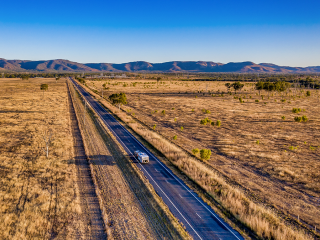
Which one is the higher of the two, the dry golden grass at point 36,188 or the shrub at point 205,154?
the shrub at point 205,154

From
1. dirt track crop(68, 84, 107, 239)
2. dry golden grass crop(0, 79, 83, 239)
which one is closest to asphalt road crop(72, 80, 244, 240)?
dirt track crop(68, 84, 107, 239)

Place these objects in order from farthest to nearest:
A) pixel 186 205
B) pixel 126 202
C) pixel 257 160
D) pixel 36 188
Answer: pixel 257 160 → pixel 36 188 → pixel 126 202 → pixel 186 205

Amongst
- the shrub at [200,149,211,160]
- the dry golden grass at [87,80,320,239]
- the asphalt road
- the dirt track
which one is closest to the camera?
→ the dirt track

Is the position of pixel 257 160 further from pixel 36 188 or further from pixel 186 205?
pixel 36 188

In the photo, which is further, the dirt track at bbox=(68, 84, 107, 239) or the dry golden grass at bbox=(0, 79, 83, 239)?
the dry golden grass at bbox=(0, 79, 83, 239)

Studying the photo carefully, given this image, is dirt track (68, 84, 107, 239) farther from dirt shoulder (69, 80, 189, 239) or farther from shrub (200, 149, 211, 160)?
shrub (200, 149, 211, 160)

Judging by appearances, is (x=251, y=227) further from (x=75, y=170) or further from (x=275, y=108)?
(x=275, y=108)

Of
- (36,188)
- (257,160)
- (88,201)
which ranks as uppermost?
(257,160)

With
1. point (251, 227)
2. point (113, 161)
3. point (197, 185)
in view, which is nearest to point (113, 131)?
point (113, 161)

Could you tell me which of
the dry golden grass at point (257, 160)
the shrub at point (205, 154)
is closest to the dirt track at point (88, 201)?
the dry golden grass at point (257, 160)

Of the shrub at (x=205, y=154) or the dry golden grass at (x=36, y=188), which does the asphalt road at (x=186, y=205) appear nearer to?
the shrub at (x=205, y=154)

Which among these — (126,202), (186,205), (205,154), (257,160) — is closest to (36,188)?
(126,202)
